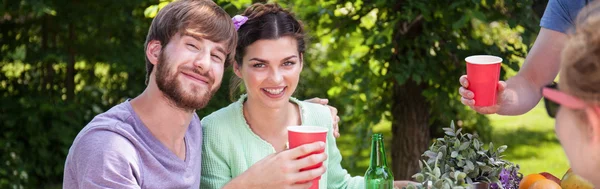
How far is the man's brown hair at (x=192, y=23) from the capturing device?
7.86 ft

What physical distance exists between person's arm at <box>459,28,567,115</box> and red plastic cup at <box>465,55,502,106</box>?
21cm

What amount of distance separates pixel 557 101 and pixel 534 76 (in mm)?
1272

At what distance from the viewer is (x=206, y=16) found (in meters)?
2.43

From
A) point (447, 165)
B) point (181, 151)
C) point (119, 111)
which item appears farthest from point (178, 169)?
point (447, 165)

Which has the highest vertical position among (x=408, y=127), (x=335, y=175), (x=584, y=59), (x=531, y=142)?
(x=584, y=59)

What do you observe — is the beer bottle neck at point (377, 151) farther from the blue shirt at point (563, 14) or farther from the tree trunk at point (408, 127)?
the tree trunk at point (408, 127)

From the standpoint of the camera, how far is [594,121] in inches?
58.0

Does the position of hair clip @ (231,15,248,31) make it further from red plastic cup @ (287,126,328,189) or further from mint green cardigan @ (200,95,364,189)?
red plastic cup @ (287,126,328,189)

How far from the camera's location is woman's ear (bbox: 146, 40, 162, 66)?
7.89 feet

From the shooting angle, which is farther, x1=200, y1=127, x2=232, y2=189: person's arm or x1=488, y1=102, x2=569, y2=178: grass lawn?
x1=488, y1=102, x2=569, y2=178: grass lawn

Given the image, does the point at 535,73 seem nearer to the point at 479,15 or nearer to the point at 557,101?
the point at 557,101

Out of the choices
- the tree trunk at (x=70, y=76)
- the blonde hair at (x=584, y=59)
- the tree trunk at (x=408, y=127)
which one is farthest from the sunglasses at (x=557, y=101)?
the tree trunk at (x=70, y=76)

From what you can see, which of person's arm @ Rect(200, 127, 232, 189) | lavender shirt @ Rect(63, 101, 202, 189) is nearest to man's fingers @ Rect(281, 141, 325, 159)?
lavender shirt @ Rect(63, 101, 202, 189)

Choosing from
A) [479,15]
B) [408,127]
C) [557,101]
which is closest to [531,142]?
[408,127]
